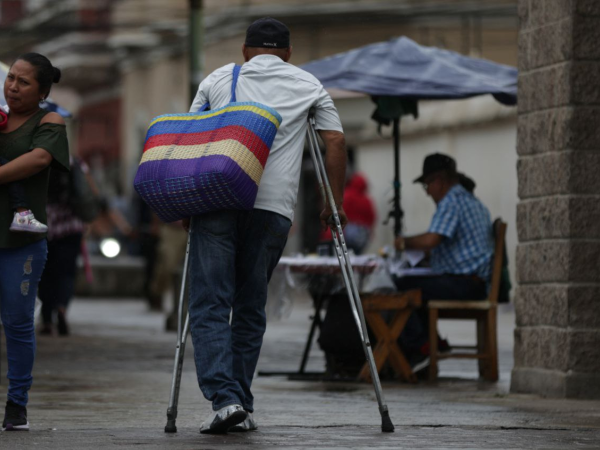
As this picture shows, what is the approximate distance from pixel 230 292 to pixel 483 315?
3.96 metres

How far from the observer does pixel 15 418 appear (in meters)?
7.06

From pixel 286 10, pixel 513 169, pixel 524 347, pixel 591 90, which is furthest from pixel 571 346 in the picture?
pixel 286 10

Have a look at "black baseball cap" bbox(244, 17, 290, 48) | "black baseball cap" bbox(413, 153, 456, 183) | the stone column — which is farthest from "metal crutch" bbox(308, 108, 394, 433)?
"black baseball cap" bbox(413, 153, 456, 183)

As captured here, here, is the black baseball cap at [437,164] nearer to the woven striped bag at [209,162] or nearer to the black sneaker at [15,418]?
the woven striped bag at [209,162]

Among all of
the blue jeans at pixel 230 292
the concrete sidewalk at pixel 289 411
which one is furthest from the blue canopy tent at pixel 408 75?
the blue jeans at pixel 230 292

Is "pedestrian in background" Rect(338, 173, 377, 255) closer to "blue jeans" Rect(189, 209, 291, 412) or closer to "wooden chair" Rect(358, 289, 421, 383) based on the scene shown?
"wooden chair" Rect(358, 289, 421, 383)

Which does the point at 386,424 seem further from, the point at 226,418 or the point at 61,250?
the point at 61,250

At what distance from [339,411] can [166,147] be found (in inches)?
75.7

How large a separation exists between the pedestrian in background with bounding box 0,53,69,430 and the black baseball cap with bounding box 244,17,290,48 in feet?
3.14

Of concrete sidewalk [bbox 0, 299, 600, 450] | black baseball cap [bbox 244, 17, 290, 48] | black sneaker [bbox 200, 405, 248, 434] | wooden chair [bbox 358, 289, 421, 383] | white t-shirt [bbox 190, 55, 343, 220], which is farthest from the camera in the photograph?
wooden chair [bbox 358, 289, 421, 383]

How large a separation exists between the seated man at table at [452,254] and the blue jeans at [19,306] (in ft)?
12.9

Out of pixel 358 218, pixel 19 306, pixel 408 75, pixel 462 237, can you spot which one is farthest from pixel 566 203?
pixel 358 218

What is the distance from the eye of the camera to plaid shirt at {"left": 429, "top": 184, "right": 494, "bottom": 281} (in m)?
10.6

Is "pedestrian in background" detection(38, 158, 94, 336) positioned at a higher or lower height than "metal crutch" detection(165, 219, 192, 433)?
higher
